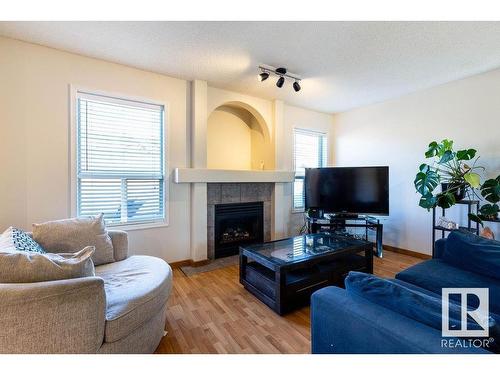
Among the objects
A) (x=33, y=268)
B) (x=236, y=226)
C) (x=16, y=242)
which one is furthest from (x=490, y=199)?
(x=16, y=242)

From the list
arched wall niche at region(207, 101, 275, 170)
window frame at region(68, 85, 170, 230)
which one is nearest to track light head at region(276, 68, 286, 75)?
arched wall niche at region(207, 101, 275, 170)

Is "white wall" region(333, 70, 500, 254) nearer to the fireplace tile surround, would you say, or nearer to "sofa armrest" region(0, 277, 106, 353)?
the fireplace tile surround

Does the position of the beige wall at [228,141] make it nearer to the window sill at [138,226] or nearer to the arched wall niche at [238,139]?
the arched wall niche at [238,139]

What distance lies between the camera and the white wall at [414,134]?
120 inches

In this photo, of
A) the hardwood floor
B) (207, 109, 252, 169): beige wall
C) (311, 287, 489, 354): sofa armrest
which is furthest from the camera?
(207, 109, 252, 169): beige wall

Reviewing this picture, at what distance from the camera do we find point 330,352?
3.83ft

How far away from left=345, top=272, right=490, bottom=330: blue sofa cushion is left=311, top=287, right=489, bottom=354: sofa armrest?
A: 27 mm

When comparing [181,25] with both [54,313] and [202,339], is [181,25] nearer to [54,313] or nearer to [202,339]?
[54,313]

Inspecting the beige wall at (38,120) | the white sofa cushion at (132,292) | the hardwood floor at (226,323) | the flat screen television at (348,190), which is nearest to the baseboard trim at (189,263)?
the hardwood floor at (226,323)

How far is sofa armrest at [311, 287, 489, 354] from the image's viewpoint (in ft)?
2.83

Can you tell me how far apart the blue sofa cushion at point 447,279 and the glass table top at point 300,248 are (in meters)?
0.73

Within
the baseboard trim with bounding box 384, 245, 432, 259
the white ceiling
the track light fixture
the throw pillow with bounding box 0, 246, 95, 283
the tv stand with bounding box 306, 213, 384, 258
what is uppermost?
the white ceiling

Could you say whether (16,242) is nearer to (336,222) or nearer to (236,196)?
(236,196)
